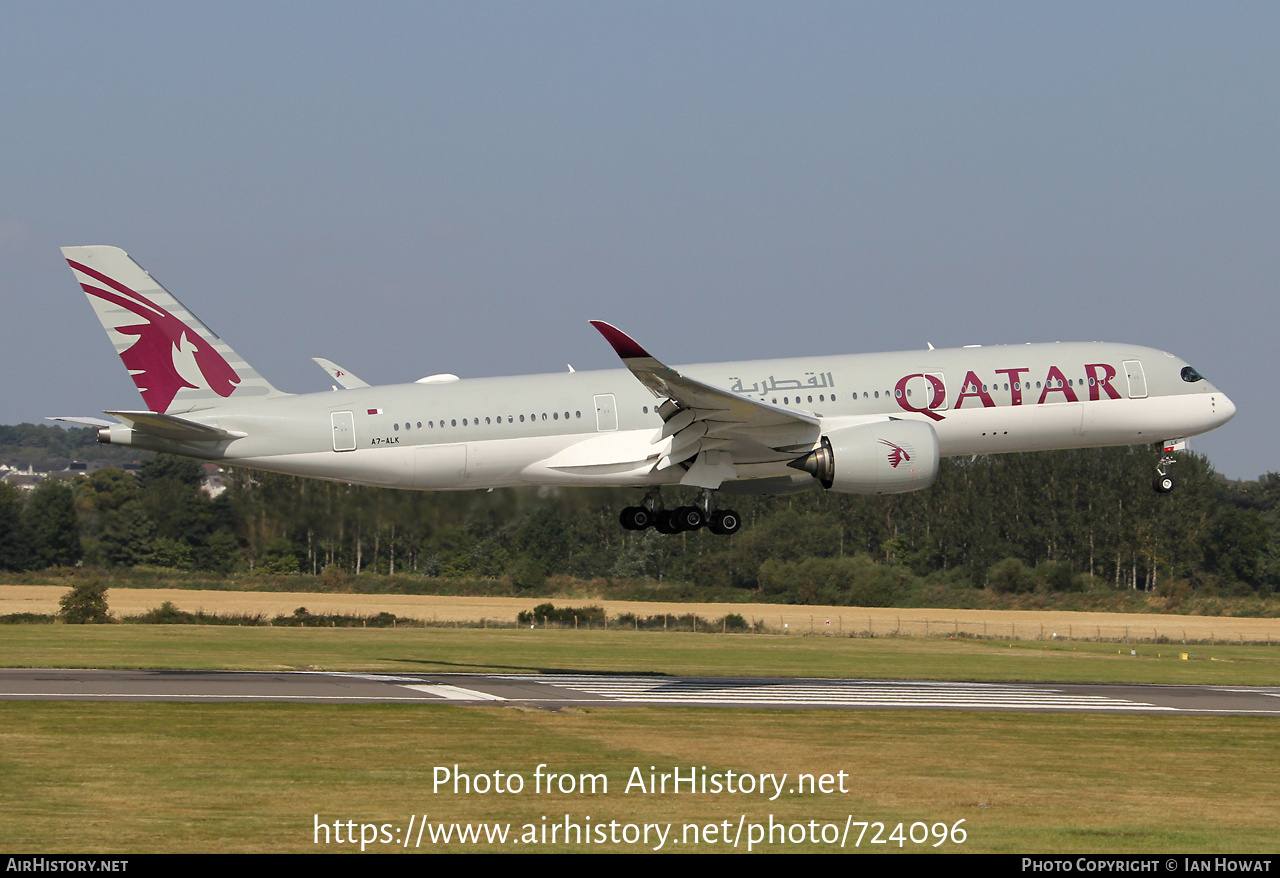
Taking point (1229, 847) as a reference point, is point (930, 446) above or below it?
above

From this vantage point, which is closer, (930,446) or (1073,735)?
(1073,735)

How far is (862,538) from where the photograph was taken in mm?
103938

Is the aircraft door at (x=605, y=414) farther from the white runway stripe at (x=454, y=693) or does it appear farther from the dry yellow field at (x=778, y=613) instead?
the dry yellow field at (x=778, y=613)

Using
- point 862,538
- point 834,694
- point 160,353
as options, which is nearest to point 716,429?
point 834,694

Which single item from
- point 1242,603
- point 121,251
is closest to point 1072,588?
point 1242,603

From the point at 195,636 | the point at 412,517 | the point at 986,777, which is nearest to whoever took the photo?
the point at 986,777

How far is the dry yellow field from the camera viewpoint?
74.7 meters

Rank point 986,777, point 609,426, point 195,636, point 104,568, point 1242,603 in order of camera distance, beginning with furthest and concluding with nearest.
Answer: point 1242,603 < point 104,568 < point 195,636 < point 609,426 < point 986,777

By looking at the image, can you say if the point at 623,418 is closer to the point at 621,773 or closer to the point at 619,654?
the point at 621,773

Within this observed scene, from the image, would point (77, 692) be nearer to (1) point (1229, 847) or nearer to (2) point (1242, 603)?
(1) point (1229, 847)

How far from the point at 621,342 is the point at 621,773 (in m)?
11.3

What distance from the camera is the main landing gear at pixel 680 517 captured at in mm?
41188

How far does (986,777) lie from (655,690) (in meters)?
14.9

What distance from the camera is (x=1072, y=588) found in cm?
9425
